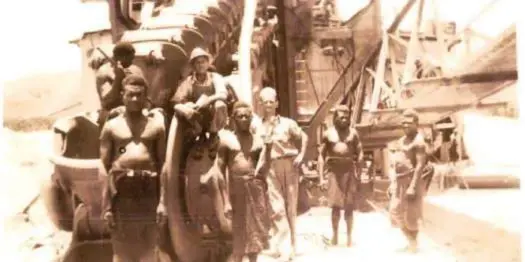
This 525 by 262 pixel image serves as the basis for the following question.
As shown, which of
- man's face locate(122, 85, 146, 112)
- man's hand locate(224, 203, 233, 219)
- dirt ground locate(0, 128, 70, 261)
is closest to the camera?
man's face locate(122, 85, 146, 112)

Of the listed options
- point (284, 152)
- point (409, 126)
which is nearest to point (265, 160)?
point (284, 152)

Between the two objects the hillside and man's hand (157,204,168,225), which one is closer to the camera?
Answer: man's hand (157,204,168,225)

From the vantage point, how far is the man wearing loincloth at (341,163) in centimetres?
254

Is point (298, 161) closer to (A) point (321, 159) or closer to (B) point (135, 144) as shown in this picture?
(A) point (321, 159)

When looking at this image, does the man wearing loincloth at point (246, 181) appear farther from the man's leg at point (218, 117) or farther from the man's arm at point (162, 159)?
the man's arm at point (162, 159)

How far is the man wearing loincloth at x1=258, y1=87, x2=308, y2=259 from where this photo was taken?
8.34ft

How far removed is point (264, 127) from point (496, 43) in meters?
0.86

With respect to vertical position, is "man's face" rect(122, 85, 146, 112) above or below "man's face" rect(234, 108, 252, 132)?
above

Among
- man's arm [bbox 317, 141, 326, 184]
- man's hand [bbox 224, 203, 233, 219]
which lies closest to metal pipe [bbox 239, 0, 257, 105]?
man's arm [bbox 317, 141, 326, 184]

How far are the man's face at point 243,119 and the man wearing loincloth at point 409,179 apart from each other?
0.52 m

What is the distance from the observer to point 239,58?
2699mm

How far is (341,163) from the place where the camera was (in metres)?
2.56

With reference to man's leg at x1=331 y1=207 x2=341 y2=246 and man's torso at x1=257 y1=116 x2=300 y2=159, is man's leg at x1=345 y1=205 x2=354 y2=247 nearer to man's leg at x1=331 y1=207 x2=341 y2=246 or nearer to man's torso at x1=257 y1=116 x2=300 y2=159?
man's leg at x1=331 y1=207 x2=341 y2=246

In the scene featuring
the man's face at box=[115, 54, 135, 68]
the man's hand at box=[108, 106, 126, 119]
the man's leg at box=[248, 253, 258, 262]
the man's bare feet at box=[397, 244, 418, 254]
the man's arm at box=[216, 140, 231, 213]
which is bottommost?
the man's leg at box=[248, 253, 258, 262]
